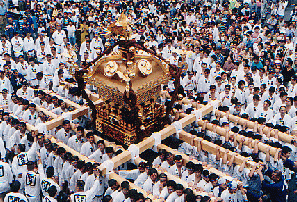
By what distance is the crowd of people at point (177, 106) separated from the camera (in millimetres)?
8984

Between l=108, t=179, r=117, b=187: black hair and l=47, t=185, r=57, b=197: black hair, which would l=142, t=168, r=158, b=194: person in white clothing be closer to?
l=108, t=179, r=117, b=187: black hair

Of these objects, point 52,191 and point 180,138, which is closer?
point 52,191

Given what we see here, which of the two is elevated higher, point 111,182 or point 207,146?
point 207,146

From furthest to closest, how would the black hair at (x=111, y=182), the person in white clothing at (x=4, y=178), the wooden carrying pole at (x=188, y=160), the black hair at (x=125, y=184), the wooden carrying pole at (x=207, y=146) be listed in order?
1. the wooden carrying pole at (x=207, y=146)
2. the wooden carrying pole at (x=188, y=160)
3. the person in white clothing at (x=4, y=178)
4. the black hair at (x=111, y=182)
5. the black hair at (x=125, y=184)

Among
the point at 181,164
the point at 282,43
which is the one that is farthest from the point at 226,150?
the point at 282,43

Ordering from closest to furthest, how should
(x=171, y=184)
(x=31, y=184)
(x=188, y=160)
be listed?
1. (x=171, y=184)
2. (x=31, y=184)
3. (x=188, y=160)

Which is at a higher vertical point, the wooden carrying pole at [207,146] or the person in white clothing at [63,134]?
the wooden carrying pole at [207,146]

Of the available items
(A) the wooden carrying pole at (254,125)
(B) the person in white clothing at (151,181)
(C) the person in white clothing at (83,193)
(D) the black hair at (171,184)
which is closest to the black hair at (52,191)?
(C) the person in white clothing at (83,193)

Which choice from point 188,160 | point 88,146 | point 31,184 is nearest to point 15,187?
point 31,184

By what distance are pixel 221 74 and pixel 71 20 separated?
10.8 metres

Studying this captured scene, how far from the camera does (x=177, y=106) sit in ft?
40.7

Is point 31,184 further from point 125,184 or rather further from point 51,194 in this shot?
point 125,184

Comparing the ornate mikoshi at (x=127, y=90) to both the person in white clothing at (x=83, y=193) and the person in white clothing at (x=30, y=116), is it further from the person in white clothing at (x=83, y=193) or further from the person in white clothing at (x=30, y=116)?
the person in white clothing at (x=83, y=193)

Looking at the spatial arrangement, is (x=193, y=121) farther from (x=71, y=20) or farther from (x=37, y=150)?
(x=71, y=20)
